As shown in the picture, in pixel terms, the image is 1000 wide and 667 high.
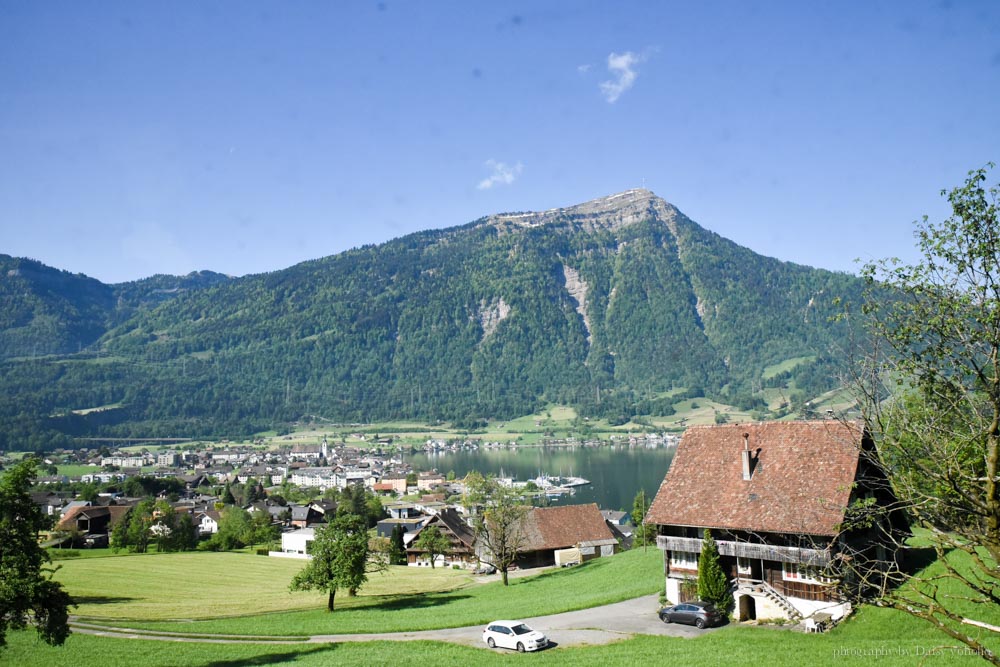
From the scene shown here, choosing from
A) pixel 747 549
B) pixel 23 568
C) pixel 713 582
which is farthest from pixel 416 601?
pixel 23 568

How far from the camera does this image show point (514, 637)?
88.1ft

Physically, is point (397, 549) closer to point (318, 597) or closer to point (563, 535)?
point (563, 535)

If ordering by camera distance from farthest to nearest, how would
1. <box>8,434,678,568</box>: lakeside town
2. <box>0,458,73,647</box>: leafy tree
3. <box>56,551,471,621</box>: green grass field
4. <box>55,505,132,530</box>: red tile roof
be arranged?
<box>55,505,132,530</box>: red tile roof → <box>8,434,678,568</box>: lakeside town → <box>56,551,471,621</box>: green grass field → <box>0,458,73,647</box>: leafy tree

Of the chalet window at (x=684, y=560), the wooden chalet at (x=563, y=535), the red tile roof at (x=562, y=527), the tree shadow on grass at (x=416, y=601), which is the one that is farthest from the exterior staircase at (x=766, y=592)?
the red tile roof at (x=562, y=527)

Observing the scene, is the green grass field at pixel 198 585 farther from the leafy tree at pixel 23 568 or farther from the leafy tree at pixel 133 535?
the leafy tree at pixel 23 568

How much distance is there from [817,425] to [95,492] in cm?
11597

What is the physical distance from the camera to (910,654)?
20219 millimetres

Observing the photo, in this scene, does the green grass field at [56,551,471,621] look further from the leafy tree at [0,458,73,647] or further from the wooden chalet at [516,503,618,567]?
the leafy tree at [0,458,73,647]

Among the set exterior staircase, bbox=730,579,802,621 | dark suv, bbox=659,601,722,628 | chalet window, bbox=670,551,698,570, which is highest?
chalet window, bbox=670,551,698,570

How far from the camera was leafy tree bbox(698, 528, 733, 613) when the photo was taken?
92.2 ft

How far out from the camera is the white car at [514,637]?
87.1ft

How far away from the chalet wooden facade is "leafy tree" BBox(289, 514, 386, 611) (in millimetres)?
18345

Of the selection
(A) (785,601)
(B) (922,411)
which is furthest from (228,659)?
(B) (922,411)

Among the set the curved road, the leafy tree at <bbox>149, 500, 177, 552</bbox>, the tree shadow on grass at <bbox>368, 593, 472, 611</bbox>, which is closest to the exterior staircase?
the curved road
